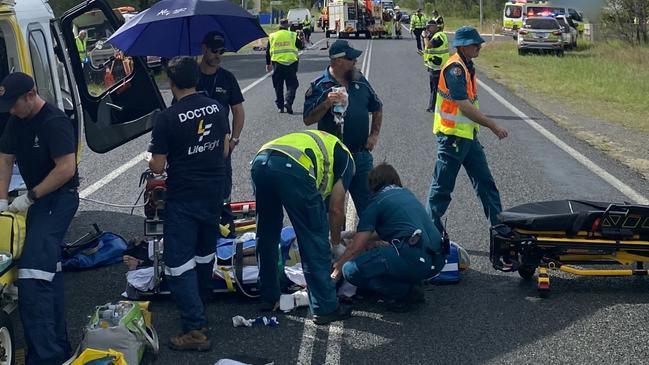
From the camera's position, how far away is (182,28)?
25.9 feet

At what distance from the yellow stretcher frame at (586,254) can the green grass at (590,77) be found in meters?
9.08

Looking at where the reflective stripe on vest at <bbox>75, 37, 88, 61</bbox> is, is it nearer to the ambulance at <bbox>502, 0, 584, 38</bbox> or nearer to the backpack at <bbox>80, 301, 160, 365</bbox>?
the backpack at <bbox>80, 301, 160, 365</bbox>

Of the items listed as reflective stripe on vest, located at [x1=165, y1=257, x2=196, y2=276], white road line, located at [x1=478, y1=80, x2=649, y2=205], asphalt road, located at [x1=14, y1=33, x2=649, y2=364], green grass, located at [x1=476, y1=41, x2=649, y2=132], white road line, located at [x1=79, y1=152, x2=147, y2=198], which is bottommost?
green grass, located at [x1=476, y1=41, x2=649, y2=132]

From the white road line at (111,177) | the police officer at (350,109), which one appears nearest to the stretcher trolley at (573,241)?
the police officer at (350,109)

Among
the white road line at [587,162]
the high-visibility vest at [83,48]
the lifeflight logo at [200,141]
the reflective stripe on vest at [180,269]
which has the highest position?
the high-visibility vest at [83,48]

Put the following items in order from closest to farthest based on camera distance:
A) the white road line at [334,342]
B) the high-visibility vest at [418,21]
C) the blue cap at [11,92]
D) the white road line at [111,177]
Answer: the blue cap at [11,92] → the white road line at [334,342] → the white road line at [111,177] → the high-visibility vest at [418,21]

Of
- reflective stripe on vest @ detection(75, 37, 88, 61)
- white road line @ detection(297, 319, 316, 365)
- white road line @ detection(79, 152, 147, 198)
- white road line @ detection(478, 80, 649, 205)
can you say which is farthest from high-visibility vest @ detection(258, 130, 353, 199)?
white road line @ detection(478, 80, 649, 205)

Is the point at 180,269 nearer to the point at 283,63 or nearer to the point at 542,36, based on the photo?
the point at 283,63

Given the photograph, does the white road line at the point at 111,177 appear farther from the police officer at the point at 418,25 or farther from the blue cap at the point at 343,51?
the police officer at the point at 418,25

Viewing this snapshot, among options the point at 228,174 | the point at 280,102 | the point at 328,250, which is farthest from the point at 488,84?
the point at 328,250

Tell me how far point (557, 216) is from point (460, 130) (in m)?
1.42

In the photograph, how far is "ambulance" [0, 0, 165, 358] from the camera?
7.18 m

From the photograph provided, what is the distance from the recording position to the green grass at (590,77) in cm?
1768

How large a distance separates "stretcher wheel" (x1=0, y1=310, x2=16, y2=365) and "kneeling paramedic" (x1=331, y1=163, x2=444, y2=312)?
232cm
